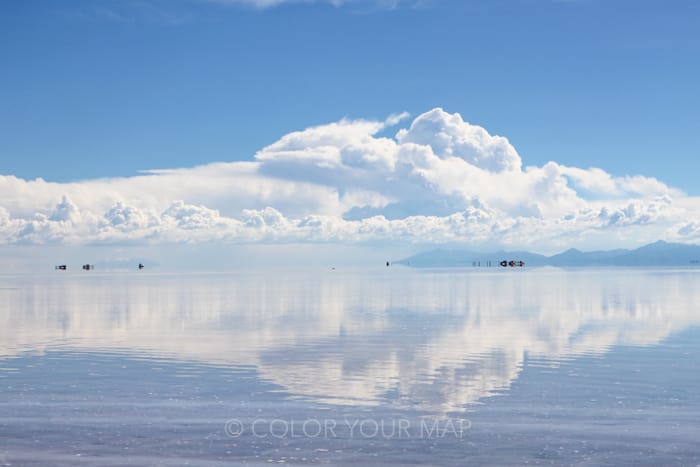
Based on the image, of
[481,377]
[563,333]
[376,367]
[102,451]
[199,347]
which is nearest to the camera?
[102,451]

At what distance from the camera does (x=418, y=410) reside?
89.9 feet

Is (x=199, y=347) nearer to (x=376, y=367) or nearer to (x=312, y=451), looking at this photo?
(x=376, y=367)

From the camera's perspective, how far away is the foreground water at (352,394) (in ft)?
71.6

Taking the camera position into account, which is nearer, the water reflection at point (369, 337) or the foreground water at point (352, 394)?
the foreground water at point (352, 394)

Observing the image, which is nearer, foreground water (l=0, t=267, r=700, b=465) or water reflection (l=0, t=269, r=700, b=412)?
foreground water (l=0, t=267, r=700, b=465)

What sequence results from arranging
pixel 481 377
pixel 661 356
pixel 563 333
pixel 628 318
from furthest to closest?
1. pixel 628 318
2. pixel 563 333
3. pixel 661 356
4. pixel 481 377

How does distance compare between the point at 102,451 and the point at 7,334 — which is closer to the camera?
the point at 102,451

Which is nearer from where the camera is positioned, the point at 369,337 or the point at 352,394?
the point at 352,394

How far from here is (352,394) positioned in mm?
30766

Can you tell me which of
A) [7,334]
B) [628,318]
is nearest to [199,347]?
[7,334]

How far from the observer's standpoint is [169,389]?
3203 cm

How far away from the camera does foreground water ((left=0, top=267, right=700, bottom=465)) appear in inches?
859

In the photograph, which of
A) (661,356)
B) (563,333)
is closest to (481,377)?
(661,356)

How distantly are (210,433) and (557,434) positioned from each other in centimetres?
1142
